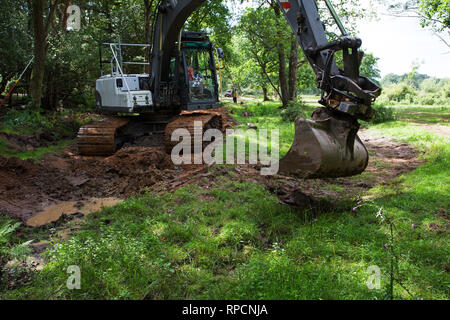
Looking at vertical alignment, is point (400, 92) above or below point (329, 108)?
above

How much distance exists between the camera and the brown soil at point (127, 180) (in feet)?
18.3

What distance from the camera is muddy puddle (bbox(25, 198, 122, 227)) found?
5.03 m

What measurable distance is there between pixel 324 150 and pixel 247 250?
5.16ft

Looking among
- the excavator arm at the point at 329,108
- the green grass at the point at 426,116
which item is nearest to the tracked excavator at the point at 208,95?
the excavator arm at the point at 329,108

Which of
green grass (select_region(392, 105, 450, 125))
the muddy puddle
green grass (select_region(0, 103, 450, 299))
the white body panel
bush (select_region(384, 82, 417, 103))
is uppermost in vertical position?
bush (select_region(384, 82, 417, 103))

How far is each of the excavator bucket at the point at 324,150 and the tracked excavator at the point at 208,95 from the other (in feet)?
0.04

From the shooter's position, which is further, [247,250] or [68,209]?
Result: [68,209]

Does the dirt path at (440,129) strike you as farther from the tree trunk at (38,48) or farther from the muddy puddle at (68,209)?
the tree trunk at (38,48)

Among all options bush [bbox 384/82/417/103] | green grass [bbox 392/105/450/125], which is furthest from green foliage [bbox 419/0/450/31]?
bush [bbox 384/82/417/103]

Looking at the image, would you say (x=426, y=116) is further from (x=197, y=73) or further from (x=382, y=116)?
(x=197, y=73)

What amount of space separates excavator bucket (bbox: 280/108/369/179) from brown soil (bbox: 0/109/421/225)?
657 millimetres

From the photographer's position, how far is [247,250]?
370 centimetres

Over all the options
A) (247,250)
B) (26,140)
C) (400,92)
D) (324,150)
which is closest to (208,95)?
(26,140)

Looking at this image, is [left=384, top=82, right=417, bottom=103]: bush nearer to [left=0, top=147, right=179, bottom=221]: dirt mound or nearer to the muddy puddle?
[left=0, top=147, right=179, bottom=221]: dirt mound
